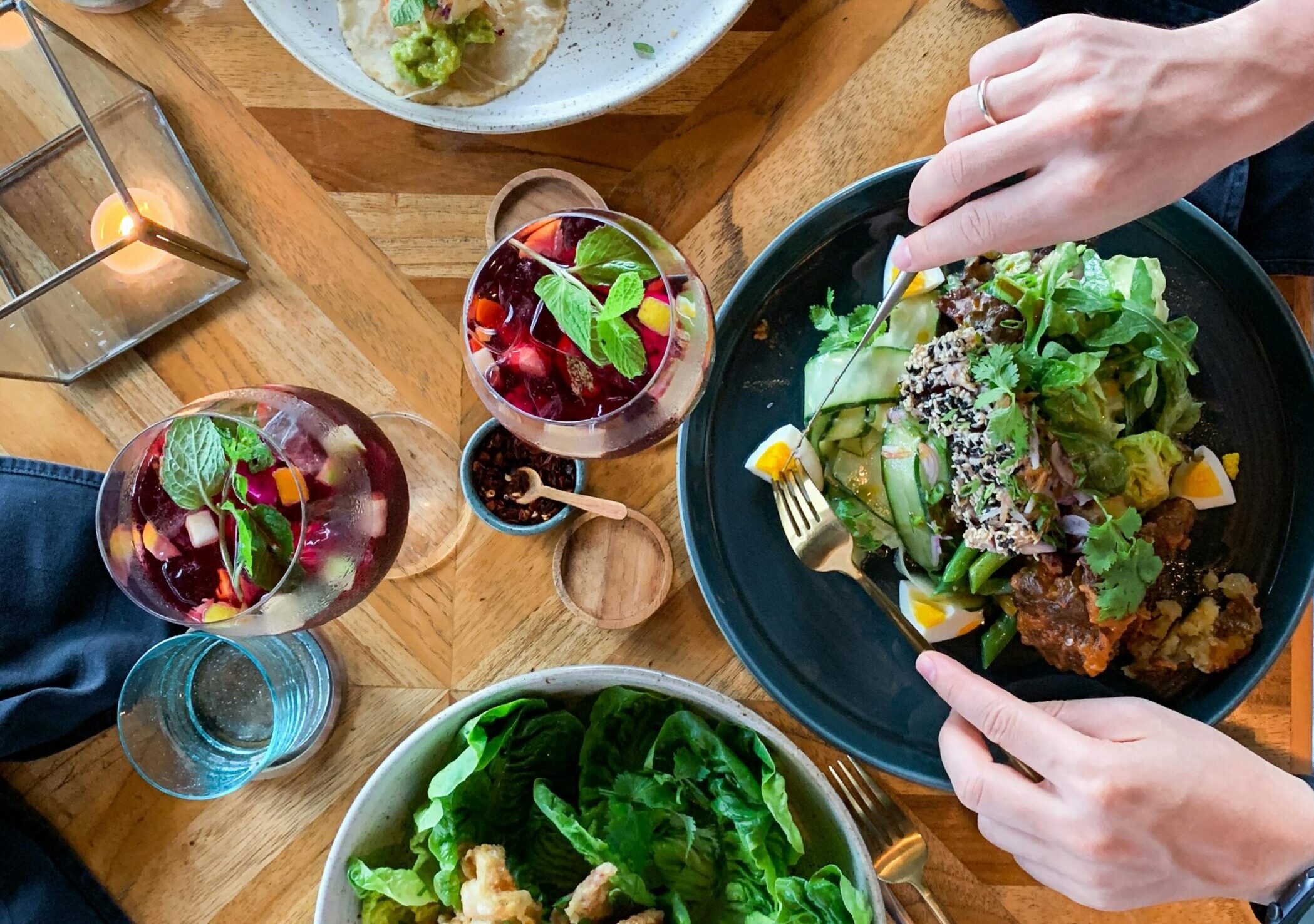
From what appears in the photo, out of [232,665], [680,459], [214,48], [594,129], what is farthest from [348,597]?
[214,48]

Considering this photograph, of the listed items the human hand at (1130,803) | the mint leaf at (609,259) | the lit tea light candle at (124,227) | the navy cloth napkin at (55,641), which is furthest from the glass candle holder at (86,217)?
the human hand at (1130,803)

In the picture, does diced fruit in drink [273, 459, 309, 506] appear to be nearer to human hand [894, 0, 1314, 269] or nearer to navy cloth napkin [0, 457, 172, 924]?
navy cloth napkin [0, 457, 172, 924]

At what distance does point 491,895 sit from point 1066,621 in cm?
98

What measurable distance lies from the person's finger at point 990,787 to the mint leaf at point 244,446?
3.62ft

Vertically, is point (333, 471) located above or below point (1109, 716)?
above

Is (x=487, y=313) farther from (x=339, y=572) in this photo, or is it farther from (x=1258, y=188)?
(x=1258, y=188)

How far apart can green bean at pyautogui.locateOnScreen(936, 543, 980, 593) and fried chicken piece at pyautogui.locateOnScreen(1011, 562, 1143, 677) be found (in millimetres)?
78

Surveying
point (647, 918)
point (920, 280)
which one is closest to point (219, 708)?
point (647, 918)

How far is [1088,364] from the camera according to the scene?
1.44 meters

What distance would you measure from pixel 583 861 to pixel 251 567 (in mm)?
729

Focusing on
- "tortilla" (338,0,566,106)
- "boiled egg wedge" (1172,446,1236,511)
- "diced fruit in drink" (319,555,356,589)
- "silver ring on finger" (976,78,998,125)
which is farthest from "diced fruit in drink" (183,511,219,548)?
"boiled egg wedge" (1172,446,1236,511)

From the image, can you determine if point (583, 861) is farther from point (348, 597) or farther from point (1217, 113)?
point (1217, 113)

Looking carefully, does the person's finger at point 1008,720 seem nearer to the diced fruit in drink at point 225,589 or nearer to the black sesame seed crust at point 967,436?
the black sesame seed crust at point 967,436

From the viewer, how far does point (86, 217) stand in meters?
1.62
